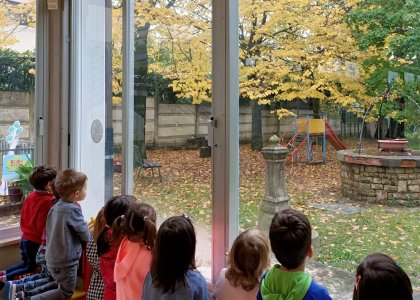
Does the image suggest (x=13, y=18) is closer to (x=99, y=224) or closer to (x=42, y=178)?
(x=42, y=178)

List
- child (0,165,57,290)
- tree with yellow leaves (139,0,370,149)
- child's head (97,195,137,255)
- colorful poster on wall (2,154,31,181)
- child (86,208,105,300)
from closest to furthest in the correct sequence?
tree with yellow leaves (139,0,370,149) < child's head (97,195,137,255) < child (86,208,105,300) < child (0,165,57,290) < colorful poster on wall (2,154,31,181)

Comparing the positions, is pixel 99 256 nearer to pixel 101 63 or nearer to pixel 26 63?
pixel 101 63

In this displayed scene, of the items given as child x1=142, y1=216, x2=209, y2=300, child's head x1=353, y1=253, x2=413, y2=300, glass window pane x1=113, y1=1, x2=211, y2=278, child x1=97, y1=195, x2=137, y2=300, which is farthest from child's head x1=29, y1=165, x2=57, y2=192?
child's head x1=353, y1=253, x2=413, y2=300

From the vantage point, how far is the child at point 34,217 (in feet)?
8.23

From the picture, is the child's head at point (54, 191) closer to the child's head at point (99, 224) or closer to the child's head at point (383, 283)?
the child's head at point (99, 224)

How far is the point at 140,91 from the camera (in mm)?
2457

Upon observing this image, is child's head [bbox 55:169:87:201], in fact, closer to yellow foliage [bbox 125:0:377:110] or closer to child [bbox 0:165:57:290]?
child [bbox 0:165:57:290]

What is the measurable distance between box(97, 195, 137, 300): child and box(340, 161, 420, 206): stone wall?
0.97 metres

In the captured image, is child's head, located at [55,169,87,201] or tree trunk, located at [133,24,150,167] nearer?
child's head, located at [55,169,87,201]

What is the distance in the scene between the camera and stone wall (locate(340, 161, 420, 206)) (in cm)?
137

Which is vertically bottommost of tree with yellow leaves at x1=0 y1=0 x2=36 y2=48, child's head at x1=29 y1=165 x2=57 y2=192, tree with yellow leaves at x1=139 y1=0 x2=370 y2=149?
child's head at x1=29 y1=165 x2=57 y2=192

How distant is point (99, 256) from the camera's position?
2012mm

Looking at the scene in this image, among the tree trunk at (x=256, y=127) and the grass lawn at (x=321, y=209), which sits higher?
the tree trunk at (x=256, y=127)

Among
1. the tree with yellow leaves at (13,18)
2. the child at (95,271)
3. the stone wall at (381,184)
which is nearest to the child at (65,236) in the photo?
the child at (95,271)
